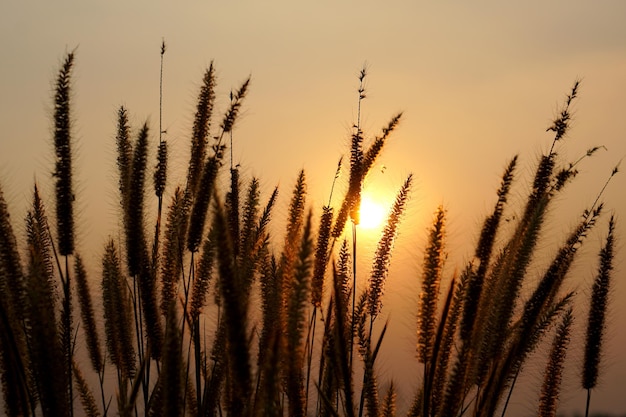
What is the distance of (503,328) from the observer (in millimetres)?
3498

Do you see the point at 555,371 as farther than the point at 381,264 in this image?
Yes

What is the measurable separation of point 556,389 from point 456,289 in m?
1.26

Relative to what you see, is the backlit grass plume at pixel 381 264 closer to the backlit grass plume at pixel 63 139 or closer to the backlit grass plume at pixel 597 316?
the backlit grass plume at pixel 597 316

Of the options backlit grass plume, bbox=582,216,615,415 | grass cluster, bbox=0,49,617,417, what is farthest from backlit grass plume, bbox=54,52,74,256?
backlit grass plume, bbox=582,216,615,415

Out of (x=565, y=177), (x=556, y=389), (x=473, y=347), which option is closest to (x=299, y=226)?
(x=473, y=347)

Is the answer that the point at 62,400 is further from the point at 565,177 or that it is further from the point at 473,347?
the point at 565,177

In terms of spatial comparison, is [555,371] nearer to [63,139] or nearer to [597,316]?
[597,316]

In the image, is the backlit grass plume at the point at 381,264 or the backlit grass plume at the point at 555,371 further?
the backlit grass plume at the point at 555,371

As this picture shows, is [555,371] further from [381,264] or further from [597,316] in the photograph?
[381,264]

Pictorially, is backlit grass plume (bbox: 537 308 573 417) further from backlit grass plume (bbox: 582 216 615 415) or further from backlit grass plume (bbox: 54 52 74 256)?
backlit grass plume (bbox: 54 52 74 256)

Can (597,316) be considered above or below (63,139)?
below

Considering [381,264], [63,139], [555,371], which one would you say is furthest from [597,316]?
[63,139]

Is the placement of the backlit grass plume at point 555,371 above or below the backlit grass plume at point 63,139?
below

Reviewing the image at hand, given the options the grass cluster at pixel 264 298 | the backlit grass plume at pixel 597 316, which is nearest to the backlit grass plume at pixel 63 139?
the grass cluster at pixel 264 298
